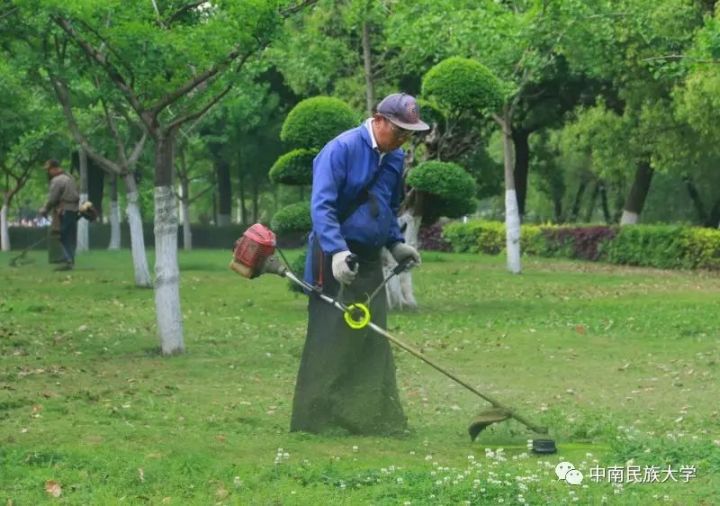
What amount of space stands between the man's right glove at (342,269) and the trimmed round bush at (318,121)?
29.0ft

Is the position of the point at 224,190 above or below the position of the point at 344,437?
above

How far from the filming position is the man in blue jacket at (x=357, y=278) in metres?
7.49

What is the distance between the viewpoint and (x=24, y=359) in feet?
39.4

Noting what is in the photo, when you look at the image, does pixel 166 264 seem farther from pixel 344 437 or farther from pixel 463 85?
pixel 463 85

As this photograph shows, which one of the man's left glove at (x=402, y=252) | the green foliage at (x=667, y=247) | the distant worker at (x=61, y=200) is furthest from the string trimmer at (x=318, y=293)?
the green foliage at (x=667, y=247)

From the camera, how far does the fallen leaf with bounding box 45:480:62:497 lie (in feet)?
19.8

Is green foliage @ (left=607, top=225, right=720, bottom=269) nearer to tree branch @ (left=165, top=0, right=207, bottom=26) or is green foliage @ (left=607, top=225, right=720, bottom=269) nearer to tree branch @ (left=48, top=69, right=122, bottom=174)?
tree branch @ (left=48, top=69, right=122, bottom=174)

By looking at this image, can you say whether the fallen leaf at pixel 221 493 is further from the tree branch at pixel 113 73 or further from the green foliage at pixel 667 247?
the green foliage at pixel 667 247

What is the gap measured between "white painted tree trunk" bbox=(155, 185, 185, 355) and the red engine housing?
4336 millimetres

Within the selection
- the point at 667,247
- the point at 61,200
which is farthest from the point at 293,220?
the point at 667,247

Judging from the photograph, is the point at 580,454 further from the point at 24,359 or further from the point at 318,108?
the point at 318,108

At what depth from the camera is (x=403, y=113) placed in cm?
745

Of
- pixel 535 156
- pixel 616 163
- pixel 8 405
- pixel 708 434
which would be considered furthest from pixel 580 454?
pixel 535 156

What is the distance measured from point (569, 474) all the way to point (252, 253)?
236 cm
